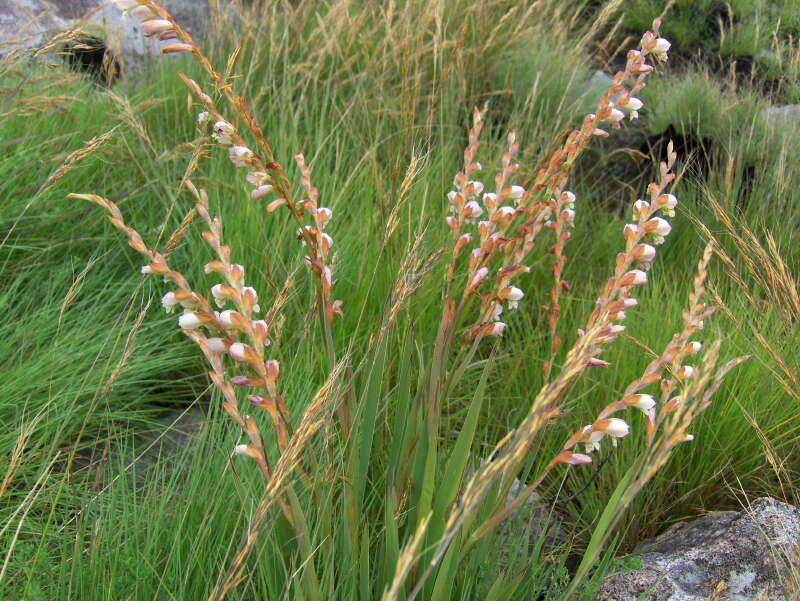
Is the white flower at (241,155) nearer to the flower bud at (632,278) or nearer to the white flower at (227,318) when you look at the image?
the white flower at (227,318)

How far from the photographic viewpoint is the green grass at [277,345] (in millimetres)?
1390

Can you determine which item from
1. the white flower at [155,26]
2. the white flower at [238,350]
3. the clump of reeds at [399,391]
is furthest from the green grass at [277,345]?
the white flower at [155,26]

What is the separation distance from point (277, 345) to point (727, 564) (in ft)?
3.67

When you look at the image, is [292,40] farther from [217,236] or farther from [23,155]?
[217,236]

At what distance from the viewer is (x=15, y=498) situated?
1.77m

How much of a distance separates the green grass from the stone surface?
12.9 inches

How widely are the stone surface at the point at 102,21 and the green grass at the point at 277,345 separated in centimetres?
33

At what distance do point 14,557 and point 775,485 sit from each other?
73.0 inches

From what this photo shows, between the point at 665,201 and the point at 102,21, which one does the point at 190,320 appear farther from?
the point at 102,21

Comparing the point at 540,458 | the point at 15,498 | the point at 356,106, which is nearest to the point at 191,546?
the point at 15,498

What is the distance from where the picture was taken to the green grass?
139 cm

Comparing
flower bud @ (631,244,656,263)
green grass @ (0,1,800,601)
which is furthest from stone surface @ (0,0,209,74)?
flower bud @ (631,244,656,263)

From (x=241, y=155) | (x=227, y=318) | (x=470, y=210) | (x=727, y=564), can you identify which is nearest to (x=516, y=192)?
(x=470, y=210)

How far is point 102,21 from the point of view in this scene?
380cm
